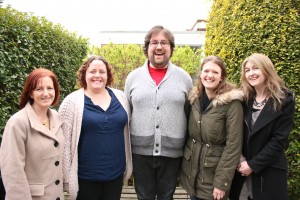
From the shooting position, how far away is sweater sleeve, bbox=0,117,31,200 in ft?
7.27

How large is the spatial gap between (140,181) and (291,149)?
1.84 meters

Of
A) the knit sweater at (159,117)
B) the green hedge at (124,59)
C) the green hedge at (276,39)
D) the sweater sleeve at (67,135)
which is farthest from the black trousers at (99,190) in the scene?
the green hedge at (124,59)

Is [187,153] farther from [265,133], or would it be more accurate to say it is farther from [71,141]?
[71,141]

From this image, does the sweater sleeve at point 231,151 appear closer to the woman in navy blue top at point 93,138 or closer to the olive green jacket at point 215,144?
the olive green jacket at point 215,144

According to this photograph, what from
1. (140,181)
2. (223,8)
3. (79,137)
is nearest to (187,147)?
(140,181)

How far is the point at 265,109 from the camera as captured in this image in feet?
9.07

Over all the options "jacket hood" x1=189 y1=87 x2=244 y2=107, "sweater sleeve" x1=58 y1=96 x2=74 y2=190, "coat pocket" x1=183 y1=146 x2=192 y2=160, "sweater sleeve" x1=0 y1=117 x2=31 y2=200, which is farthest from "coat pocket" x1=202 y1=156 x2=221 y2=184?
"sweater sleeve" x1=0 y1=117 x2=31 y2=200

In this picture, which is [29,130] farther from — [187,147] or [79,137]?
[187,147]

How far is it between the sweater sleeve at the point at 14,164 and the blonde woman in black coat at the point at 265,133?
1956 millimetres

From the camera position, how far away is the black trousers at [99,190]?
2865 millimetres

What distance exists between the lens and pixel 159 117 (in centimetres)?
310

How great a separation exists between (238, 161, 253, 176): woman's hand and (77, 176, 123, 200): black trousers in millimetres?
1214

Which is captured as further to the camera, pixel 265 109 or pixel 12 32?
pixel 12 32

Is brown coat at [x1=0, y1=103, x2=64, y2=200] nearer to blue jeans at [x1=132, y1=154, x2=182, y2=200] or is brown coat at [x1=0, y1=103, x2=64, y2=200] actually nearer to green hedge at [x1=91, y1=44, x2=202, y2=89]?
blue jeans at [x1=132, y1=154, x2=182, y2=200]
